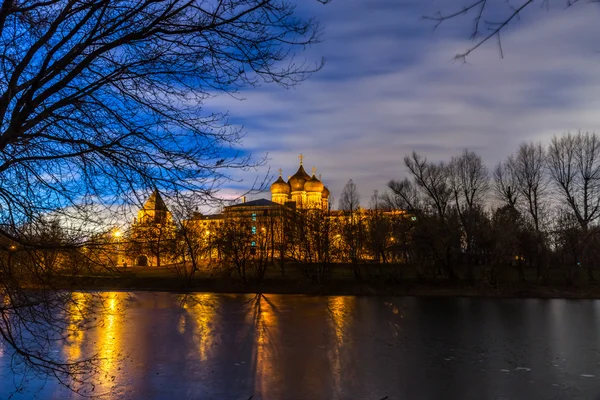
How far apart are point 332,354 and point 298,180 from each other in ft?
198

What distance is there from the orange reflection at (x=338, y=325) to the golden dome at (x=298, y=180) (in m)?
43.6

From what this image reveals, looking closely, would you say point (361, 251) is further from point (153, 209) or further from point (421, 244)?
point (153, 209)

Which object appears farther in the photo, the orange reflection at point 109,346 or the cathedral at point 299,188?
the cathedral at point 299,188

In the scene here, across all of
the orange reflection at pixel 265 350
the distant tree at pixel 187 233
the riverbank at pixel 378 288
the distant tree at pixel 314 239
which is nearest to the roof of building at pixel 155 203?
the distant tree at pixel 187 233

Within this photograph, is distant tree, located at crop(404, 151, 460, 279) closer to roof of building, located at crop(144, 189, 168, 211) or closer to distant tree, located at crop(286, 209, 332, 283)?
distant tree, located at crop(286, 209, 332, 283)

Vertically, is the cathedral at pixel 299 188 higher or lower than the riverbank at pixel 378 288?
higher

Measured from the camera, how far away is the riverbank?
97.3ft

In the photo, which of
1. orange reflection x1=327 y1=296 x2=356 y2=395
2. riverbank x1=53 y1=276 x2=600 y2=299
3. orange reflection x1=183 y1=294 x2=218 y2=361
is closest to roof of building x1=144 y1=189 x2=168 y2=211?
orange reflection x1=183 y1=294 x2=218 y2=361

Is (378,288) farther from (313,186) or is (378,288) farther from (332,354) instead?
(313,186)

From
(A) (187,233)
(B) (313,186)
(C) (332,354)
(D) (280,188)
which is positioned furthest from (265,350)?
(B) (313,186)

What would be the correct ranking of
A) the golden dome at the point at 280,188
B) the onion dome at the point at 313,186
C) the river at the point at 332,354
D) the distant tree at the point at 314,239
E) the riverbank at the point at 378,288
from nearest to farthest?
the river at the point at 332,354, the riverbank at the point at 378,288, the distant tree at the point at 314,239, the golden dome at the point at 280,188, the onion dome at the point at 313,186

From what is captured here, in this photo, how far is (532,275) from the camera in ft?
112

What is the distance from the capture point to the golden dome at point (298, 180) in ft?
238

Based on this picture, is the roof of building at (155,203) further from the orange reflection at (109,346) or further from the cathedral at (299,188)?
the cathedral at (299,188)
